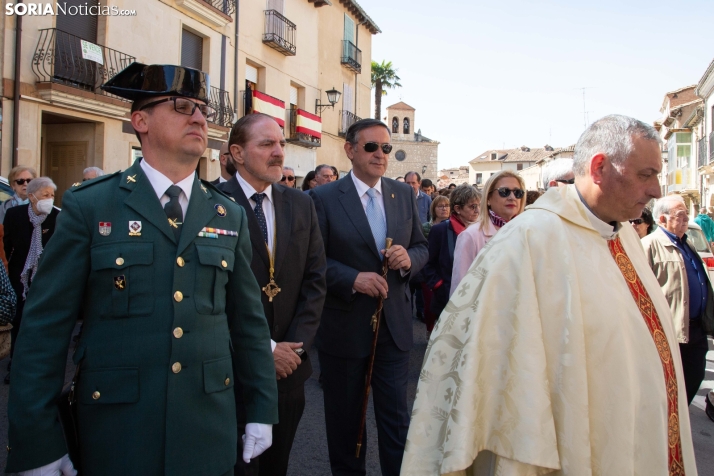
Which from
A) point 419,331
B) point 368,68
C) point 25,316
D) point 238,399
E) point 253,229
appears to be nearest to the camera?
point 25,316

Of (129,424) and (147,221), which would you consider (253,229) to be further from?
(129,424)

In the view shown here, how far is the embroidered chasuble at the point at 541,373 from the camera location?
5.71 ft

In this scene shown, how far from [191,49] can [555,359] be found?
51.3ft

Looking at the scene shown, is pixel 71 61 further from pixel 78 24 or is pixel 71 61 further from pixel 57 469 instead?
pixel 57 469

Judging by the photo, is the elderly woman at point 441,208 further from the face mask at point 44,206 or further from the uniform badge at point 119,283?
the uniform badge at point 119,283

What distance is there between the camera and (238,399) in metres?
2.52

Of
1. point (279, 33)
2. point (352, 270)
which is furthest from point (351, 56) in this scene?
point (352, 270)

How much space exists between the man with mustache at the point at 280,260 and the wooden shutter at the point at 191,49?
13248mm

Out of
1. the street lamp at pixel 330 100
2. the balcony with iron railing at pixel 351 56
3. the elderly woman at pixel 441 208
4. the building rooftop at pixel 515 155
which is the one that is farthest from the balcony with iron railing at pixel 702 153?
the building rooftop at pixel 515 155

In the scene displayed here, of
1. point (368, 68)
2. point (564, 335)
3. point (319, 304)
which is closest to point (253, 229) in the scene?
point (319, 304)

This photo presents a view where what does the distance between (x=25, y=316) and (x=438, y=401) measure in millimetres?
1393

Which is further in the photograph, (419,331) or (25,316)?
(419,331)

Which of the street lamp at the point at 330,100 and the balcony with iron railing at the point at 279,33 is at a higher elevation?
the balcony with iron railing at the point at 279,33

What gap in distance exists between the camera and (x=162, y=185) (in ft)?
6.47
